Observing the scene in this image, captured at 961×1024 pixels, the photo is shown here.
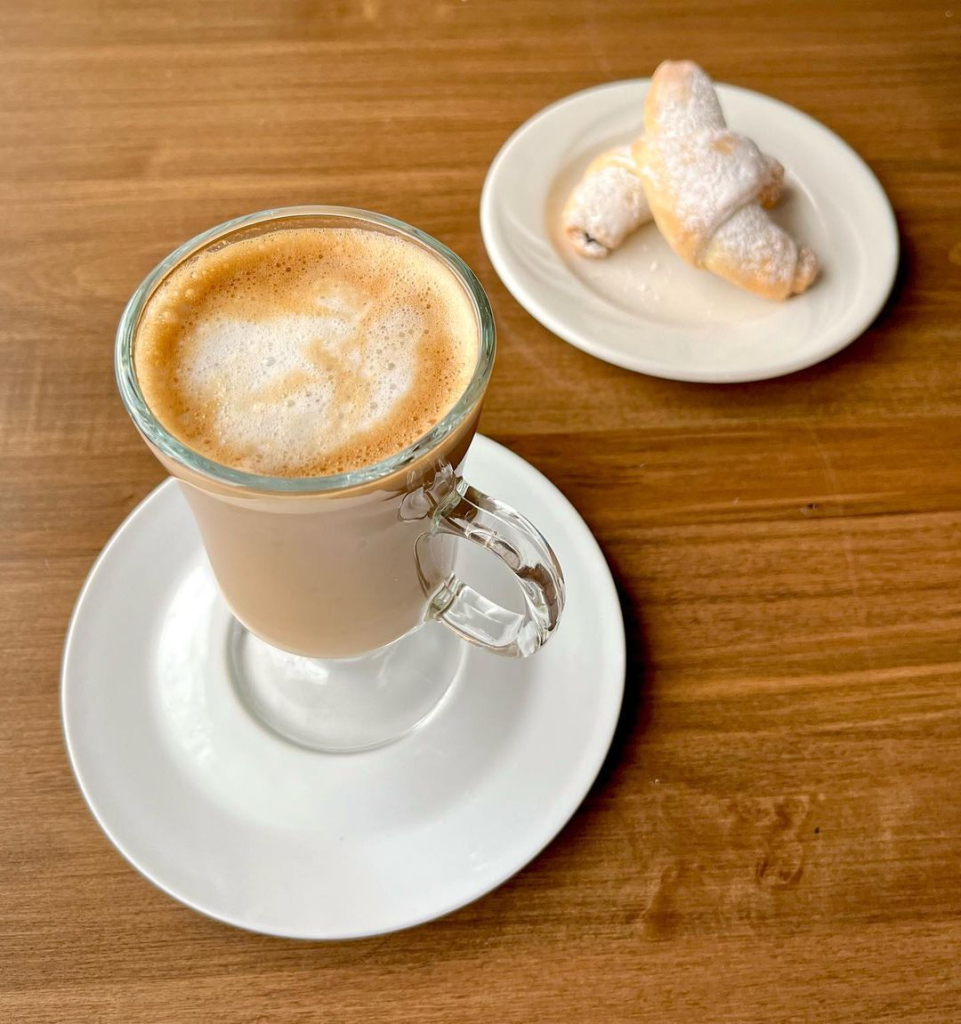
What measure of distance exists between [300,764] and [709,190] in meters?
0.62

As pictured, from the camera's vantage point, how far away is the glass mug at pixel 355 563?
475mm

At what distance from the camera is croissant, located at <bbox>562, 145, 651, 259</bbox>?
90 centimetres

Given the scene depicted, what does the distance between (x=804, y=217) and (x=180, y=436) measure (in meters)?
0.71

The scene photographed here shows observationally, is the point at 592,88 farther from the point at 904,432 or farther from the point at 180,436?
the point at 180,436

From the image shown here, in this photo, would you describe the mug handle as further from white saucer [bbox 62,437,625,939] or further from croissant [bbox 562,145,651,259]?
croissant [bbox 562,145,651,259]

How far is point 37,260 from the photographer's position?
0.87 m

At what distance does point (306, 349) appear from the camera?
53cm

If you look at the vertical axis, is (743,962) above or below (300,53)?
below

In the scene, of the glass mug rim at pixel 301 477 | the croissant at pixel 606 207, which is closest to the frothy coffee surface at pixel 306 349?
the glass mug rim at pixel 301 477

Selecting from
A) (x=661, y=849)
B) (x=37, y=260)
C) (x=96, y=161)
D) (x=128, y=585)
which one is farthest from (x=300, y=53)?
(x=661, y=849)

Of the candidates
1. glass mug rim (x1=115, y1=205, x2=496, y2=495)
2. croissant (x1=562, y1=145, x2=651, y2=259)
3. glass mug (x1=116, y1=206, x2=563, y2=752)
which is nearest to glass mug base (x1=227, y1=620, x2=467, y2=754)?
glass mug (x1=116, y1=206, x2=563, y2=752)

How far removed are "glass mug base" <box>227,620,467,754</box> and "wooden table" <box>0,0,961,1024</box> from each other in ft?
0.40

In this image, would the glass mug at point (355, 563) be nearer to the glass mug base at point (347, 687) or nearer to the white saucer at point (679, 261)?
the glass mug base at point (347, 687)

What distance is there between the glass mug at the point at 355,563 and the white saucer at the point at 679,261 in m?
0.29
